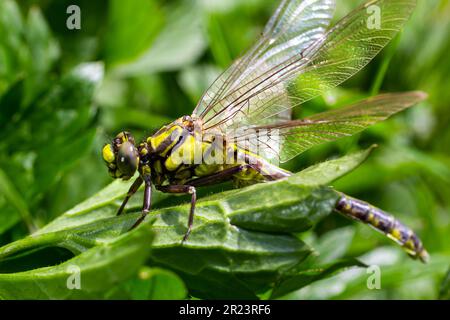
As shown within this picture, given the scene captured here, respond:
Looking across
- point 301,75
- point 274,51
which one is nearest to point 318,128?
point 301,75

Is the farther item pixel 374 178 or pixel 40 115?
pixel 374 178

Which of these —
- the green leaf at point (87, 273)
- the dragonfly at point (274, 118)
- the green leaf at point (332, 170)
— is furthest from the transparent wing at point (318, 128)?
the green leaf at point (87, 273)

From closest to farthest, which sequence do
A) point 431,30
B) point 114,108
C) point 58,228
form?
point 58,228 → point 114,108 → point 431,30

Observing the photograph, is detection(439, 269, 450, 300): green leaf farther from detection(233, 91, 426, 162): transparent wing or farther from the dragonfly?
detection(233, 91, 426, 162): transparent wing

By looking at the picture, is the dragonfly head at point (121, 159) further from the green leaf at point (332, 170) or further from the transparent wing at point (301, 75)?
the green leaf at point (332, 170)

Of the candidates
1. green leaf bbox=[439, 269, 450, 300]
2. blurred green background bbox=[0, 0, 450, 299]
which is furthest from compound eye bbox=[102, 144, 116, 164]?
green leaf bbox=[439, 269, 450, 300]

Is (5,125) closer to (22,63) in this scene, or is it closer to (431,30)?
(22,63)
